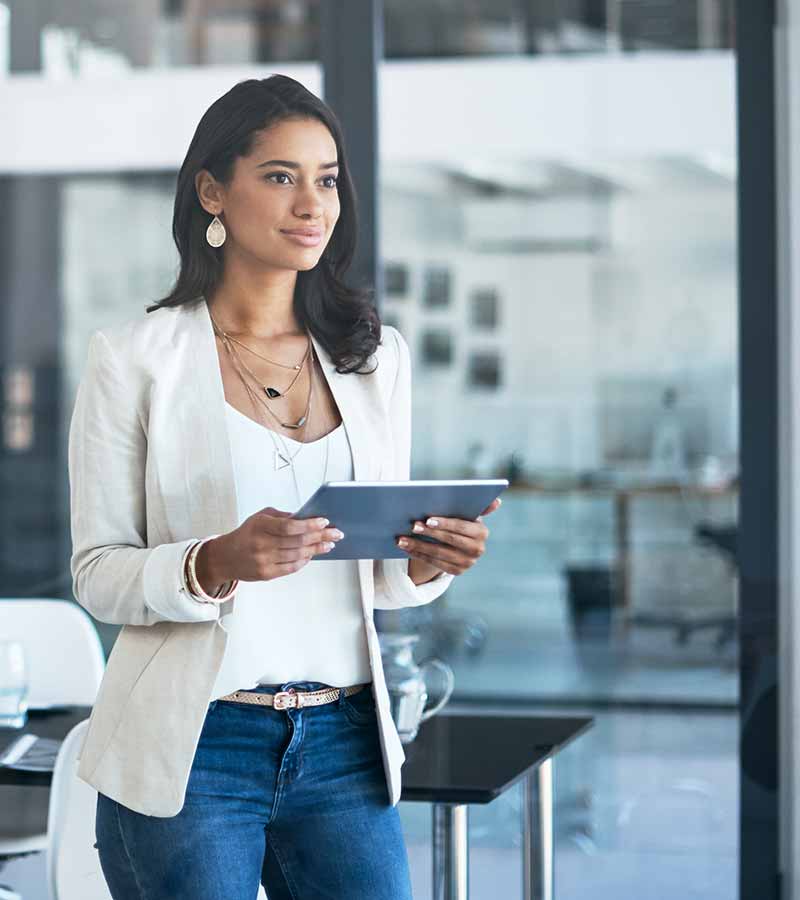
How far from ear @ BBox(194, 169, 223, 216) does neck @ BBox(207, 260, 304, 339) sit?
7 centimetres

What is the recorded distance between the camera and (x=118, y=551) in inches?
61.2

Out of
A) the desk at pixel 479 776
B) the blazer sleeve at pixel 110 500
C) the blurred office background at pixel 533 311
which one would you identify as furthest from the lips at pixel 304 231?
the blurred office background at pixel 533 311

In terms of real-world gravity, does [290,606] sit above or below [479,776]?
above

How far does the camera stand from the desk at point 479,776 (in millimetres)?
2082

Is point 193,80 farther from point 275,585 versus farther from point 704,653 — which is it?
point 275,585

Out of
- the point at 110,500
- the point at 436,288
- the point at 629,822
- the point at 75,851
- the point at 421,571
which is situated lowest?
the point at 629,822

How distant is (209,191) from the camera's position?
170cm

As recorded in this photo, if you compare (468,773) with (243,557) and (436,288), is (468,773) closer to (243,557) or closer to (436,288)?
(243,557)

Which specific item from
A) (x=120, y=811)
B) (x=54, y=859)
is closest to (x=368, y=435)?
(x=120, y=811)

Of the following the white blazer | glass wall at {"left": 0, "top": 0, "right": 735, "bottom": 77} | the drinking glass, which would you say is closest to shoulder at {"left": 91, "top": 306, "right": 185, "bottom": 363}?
the white blazer

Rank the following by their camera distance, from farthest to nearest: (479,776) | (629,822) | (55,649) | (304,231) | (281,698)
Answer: (629,822)
(55,649)
(479,776)
(304,231)
(281,698)

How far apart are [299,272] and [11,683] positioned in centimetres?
122

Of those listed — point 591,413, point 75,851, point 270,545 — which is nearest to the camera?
point 270,545

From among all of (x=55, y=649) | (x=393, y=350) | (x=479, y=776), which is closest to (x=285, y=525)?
(x=393, y=350)
